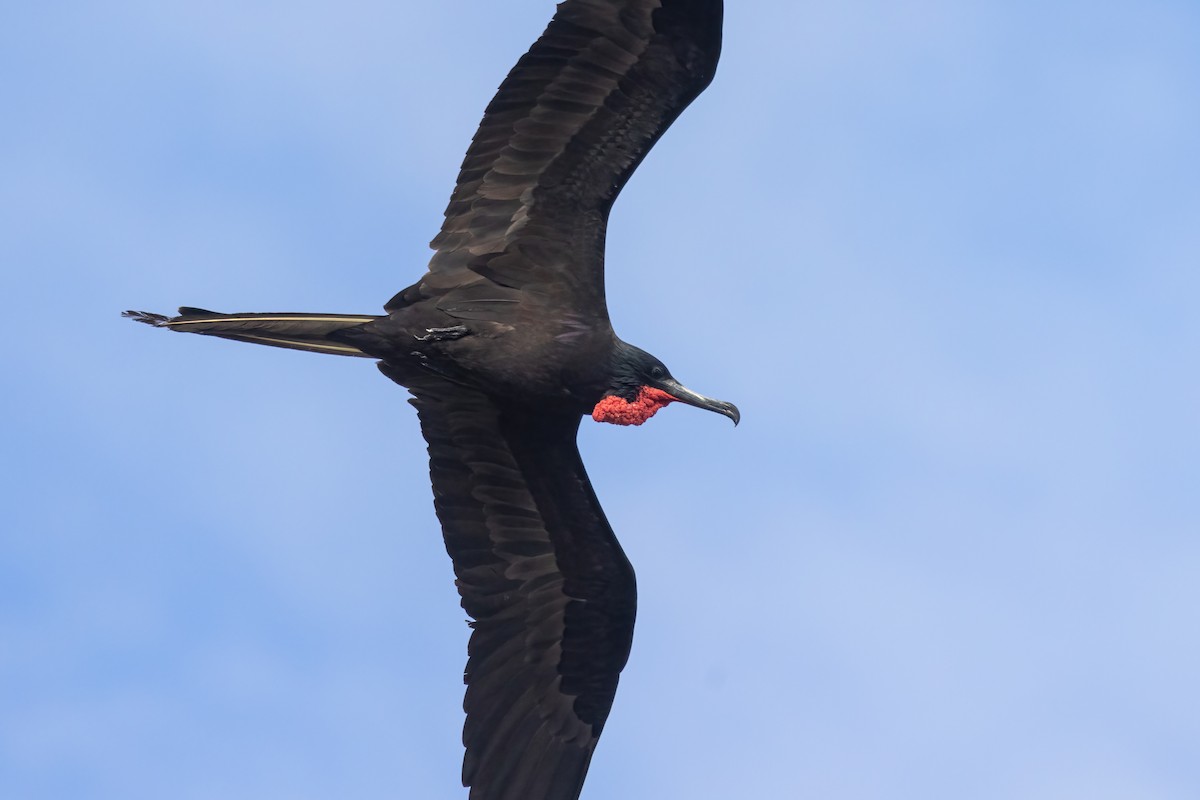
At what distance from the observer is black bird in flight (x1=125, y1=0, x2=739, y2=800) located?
10203mm

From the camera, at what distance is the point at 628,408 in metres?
10.5

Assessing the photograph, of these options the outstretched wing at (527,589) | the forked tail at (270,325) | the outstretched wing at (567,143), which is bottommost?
the outstretched wing at (527,589)

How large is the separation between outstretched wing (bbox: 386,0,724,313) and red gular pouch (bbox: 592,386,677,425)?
0.53 meters

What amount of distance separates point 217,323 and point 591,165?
7.64 ft

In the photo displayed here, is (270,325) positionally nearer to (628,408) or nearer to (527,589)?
(628,408)

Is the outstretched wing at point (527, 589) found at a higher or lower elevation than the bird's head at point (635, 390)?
lower

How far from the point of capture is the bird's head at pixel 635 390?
10.5 meters

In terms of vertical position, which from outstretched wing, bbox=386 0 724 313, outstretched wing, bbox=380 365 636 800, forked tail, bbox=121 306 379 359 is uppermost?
outstretched wing, bbox=386 0 724 313

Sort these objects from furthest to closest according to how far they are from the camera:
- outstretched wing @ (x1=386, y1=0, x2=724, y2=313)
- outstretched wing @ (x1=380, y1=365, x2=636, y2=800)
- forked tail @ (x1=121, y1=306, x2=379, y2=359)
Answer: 1. outstretched wing @ (x1=380, y1=365, x2=636, y2=800)
2. forked tail @ (x1=121, y1=306, x2=379, y2=359)
3. outstretched wing @ (x1=386, y1=0, x2=724, y2=313)

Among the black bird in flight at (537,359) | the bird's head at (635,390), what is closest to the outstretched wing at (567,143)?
the black bird in flight at (537,359)

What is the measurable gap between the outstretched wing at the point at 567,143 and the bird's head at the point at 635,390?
340mm

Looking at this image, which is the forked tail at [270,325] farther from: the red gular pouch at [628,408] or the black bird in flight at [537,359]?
the red gular pouch at [628,408]

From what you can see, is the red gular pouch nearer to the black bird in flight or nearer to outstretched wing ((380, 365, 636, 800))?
the black bird in flight

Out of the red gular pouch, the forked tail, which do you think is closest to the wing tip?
the forked tail
